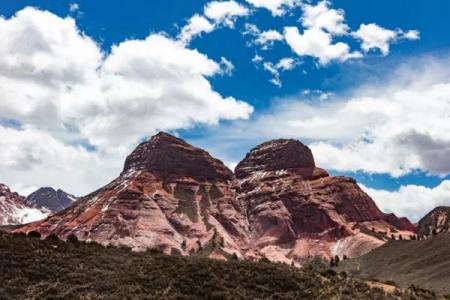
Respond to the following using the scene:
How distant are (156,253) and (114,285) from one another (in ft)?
46.6

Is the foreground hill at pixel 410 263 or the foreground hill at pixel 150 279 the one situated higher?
the foreground hill at pixel 410 263

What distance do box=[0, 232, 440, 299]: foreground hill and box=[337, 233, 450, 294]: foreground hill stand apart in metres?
42.5

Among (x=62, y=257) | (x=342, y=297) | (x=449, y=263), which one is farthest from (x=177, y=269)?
(x=449, y=263)

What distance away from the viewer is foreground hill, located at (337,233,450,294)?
102 metres

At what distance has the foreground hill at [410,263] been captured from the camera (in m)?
102

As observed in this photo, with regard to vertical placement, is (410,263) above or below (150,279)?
above

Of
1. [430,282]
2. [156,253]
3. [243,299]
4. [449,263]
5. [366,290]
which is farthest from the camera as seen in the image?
[449,263]

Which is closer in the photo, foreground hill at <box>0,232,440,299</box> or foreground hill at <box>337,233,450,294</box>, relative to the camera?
foreground hill at <box>0,232,440,299</box>

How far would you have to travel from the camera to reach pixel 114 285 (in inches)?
1693

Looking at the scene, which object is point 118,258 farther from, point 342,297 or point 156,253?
point 342,297

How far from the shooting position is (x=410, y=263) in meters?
128

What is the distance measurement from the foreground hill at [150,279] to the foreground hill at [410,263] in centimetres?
4254

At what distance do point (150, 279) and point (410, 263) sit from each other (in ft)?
322

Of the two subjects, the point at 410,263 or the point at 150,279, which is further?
the point at 410,263
